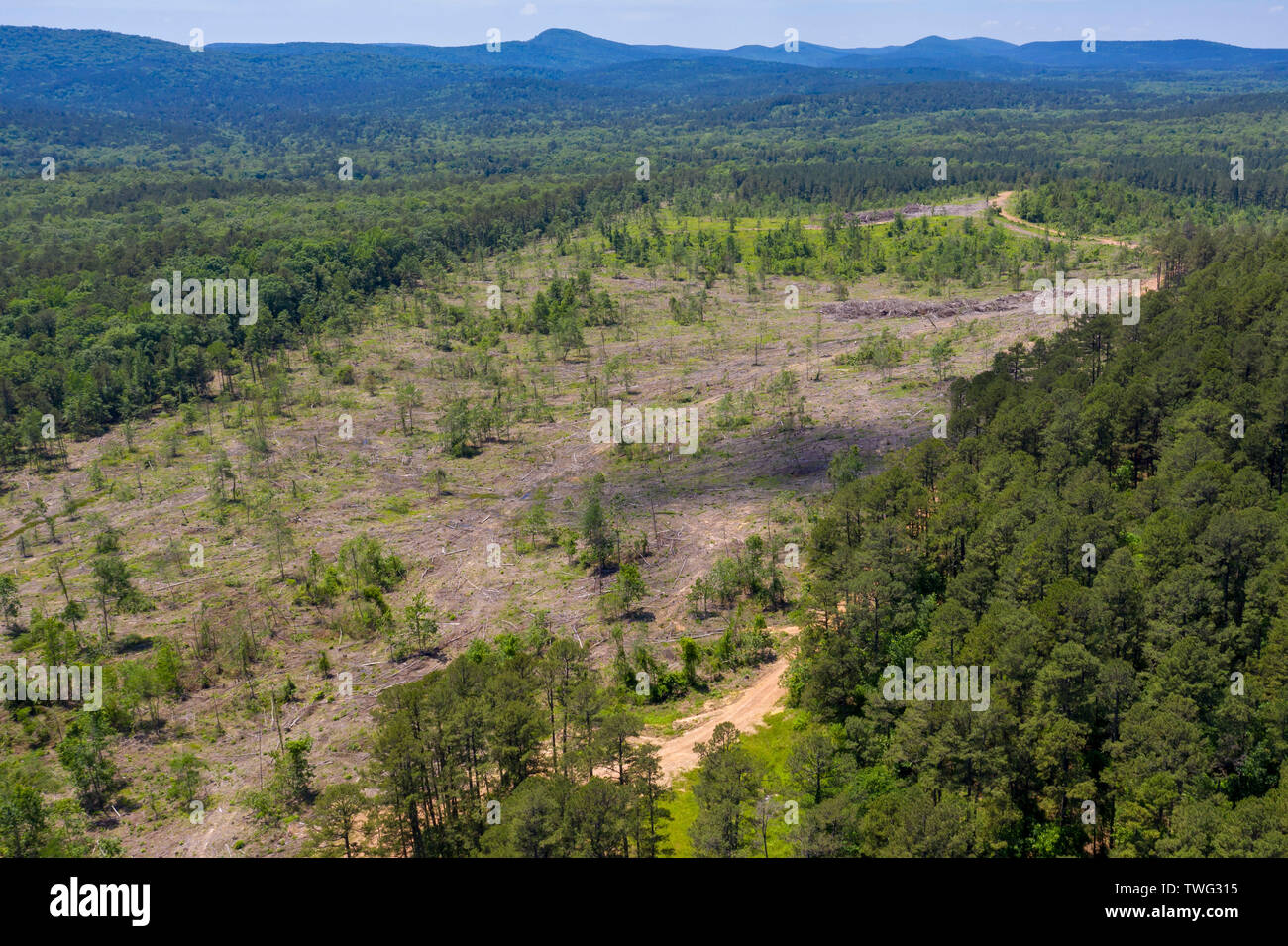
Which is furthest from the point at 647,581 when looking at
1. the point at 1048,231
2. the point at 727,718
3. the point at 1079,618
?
the point at 1048,231

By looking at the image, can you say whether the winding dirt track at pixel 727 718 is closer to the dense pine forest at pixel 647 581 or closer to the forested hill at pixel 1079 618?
the dense pine forest at pixel 647 581

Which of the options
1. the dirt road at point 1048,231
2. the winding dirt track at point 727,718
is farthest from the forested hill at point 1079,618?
the dirt road at point 1048,231

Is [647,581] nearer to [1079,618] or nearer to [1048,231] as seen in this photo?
[1079,618]

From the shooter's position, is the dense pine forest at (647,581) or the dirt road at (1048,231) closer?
the dense pine forest at (647,581)

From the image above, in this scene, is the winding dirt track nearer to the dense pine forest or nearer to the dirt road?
the dense pine forest

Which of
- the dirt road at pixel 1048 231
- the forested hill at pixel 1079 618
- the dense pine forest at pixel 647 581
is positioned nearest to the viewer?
the forested hill at pixel 1079 618
